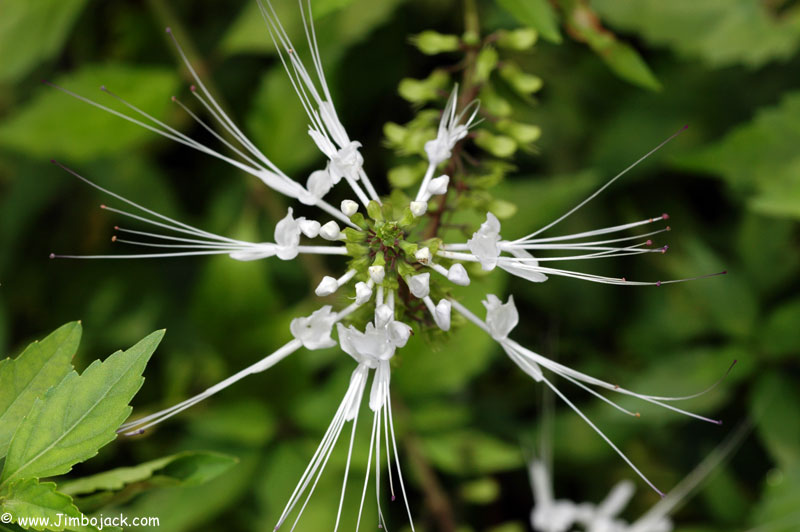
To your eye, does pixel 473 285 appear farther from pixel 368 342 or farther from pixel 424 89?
pixel 368 342

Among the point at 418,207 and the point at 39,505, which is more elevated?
the point at 418,207

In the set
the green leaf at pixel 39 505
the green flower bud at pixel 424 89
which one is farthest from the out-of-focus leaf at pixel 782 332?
the green leaf at pixel 39 505

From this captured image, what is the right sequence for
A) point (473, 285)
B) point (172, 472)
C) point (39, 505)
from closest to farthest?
1. point (39, 505)
2. point (172, 472)
3. point (473, 285)

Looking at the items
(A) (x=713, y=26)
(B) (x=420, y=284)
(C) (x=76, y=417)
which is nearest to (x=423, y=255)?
(B) (x=420, y=284)

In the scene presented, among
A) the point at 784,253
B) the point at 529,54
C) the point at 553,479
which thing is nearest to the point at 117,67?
the point at 529,54

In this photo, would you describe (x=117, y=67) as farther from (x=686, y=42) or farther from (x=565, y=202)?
(x=686, y=42)
